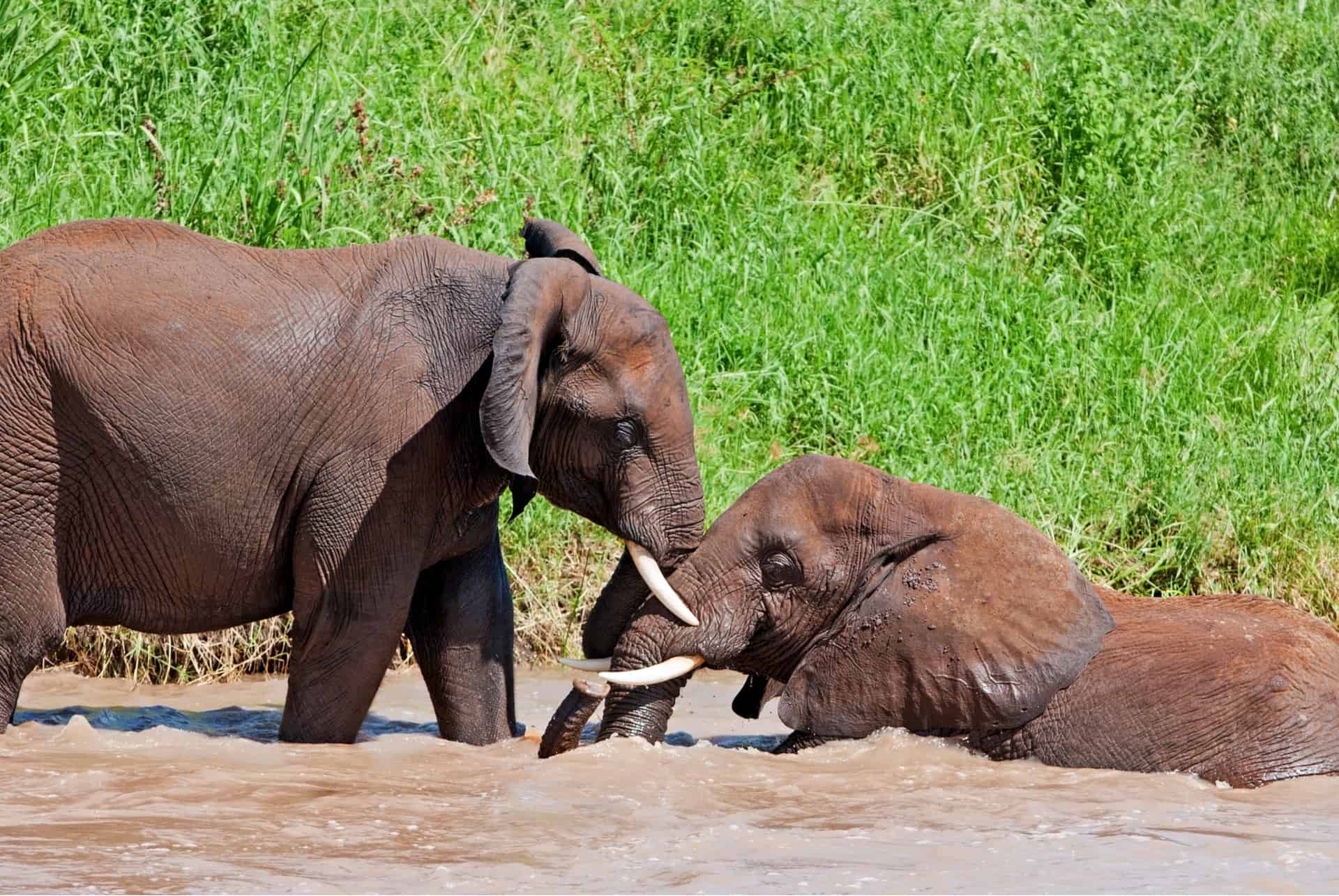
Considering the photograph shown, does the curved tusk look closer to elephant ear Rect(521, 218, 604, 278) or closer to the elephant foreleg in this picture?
the elephant foreleg

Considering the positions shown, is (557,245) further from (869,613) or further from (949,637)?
(949,637)

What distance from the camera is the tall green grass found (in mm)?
7730

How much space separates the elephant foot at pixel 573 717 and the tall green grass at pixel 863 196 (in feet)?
5.52

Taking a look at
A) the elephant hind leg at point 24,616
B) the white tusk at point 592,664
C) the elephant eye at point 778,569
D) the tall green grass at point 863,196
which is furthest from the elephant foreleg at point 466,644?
the tall green grass at point 863,196

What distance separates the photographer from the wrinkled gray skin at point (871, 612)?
18.1ft

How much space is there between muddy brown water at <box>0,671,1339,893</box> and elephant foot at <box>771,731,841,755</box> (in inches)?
2.4

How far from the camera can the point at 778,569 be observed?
5617 mm

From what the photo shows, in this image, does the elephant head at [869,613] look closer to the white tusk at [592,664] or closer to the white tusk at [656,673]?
the white tusk at [656,673]

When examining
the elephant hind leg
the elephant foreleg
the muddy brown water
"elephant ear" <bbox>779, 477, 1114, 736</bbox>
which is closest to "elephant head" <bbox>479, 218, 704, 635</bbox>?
the elephant foreleg

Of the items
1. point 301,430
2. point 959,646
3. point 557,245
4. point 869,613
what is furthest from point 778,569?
point 301,430

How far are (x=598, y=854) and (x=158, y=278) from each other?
201cm

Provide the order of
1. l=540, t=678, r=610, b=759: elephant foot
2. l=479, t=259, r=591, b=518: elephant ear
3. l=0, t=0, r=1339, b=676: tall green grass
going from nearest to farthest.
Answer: l=479, t=259, r=591, b=518: elephant ear → l=540, t=678, r=610, b=759: elephant foot → l=0, t=0, r=1339, b=676: tall green grass

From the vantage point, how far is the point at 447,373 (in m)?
5.36

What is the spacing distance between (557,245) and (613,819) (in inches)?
69.4
